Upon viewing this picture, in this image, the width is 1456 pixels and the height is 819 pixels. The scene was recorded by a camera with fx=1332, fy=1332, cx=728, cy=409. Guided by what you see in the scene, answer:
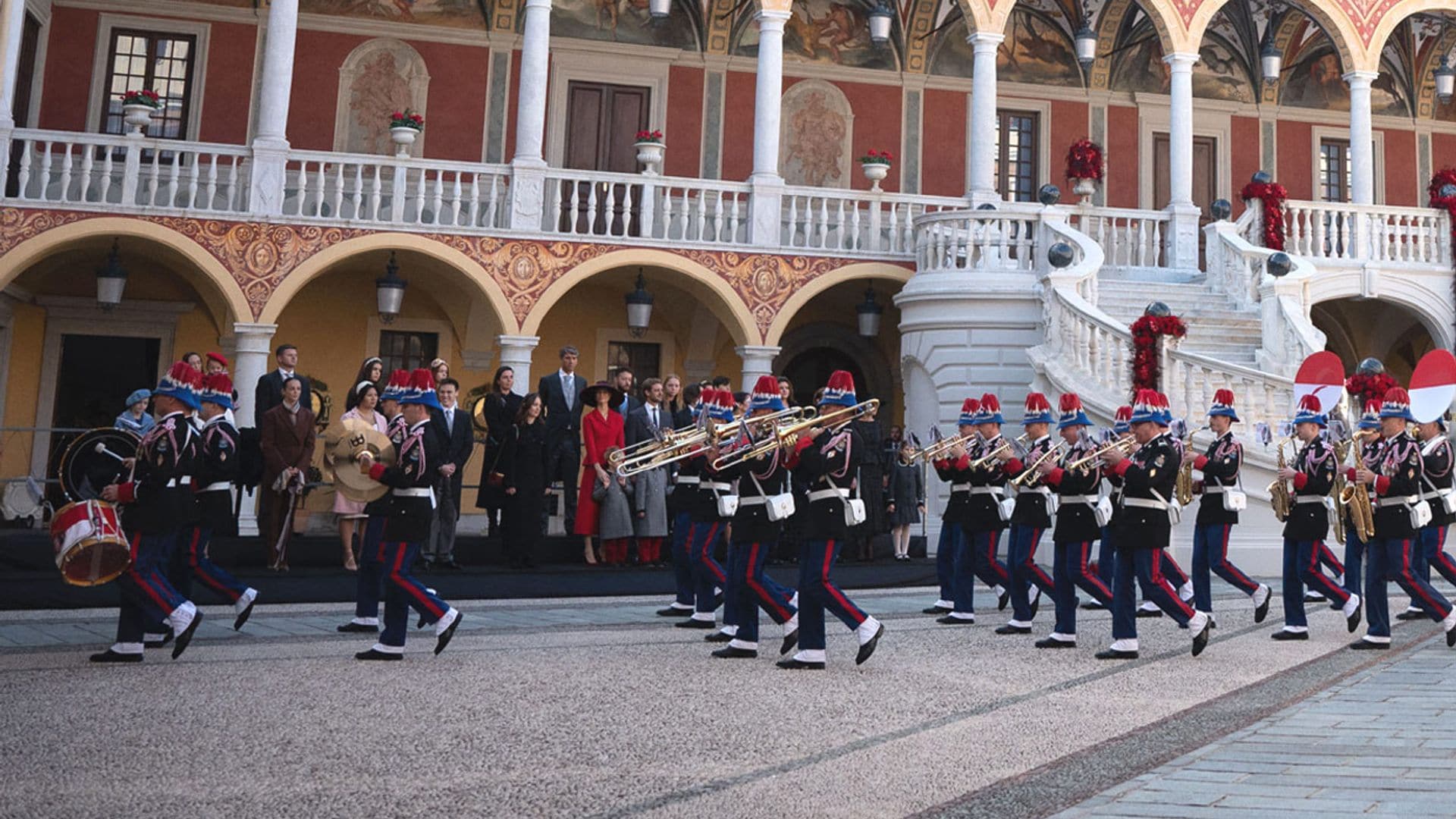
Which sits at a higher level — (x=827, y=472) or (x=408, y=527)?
(x=827, y=472)

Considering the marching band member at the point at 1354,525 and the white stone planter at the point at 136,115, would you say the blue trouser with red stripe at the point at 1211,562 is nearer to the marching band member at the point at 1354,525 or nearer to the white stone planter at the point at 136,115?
the marching band member at the point at 1354,525

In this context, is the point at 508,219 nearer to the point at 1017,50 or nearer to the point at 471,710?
the point at 1017,50

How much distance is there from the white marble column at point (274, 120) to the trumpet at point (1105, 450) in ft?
35.9

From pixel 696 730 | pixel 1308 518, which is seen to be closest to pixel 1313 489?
pixel 1308 518

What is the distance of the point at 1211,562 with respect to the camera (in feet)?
33.4

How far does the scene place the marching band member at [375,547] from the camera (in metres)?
7.99

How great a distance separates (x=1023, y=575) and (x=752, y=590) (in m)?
2.59

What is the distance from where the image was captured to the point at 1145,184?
22844 millimetres

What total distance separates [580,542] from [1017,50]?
12997 mm

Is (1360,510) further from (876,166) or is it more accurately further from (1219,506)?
(876,166)

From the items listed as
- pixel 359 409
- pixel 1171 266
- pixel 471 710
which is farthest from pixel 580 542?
pixel 1171 266

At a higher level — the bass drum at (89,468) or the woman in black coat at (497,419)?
the woman in black coat at (497,419)

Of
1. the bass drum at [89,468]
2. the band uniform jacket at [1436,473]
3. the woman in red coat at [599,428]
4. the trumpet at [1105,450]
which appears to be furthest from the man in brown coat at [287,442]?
the band uniform jacket at [1436,473]

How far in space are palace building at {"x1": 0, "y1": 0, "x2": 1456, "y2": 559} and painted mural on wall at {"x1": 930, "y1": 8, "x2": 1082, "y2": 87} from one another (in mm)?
60
